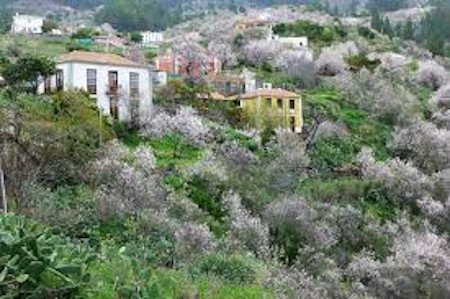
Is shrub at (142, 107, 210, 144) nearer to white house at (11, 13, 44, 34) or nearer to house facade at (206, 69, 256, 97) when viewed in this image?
house facade at (206, 69, 256, 97)

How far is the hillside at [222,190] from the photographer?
12.6 meters

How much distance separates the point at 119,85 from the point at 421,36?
82053 millimetres

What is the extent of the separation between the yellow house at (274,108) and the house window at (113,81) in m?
8.24

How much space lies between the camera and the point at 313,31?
308 ft

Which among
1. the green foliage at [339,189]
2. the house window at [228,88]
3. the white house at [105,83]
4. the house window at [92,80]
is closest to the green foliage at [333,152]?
the green foliage at [339,189]

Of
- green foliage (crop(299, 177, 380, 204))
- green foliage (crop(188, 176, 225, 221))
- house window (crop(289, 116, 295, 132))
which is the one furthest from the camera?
house window (crop(289, 116, 295, 132))

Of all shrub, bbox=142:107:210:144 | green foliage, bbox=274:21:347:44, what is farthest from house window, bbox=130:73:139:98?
green foliage, bbox=274:21:347:44

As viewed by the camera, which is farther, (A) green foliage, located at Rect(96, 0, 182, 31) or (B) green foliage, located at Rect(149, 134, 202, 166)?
(A) green foliage, located at Rect(96, 0, 182, 31)

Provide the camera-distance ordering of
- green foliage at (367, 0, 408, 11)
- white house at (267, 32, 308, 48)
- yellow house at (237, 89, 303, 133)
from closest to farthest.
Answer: yellow house at (237, 89, 303, 133) < white house at (267, 32, 308, 48) < green foliage at (367, 0, 408, 11)

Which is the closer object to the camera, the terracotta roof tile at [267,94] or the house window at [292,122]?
the house window at [292,122]

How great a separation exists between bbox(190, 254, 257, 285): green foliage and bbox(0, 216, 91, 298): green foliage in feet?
11.1

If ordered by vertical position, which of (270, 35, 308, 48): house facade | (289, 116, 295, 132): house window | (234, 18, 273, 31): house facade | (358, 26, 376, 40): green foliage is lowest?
(289, 116, 295, 132): house window

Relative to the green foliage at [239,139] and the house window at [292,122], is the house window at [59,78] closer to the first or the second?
the green foliage at [239,139]

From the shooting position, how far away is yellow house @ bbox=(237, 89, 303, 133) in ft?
161
